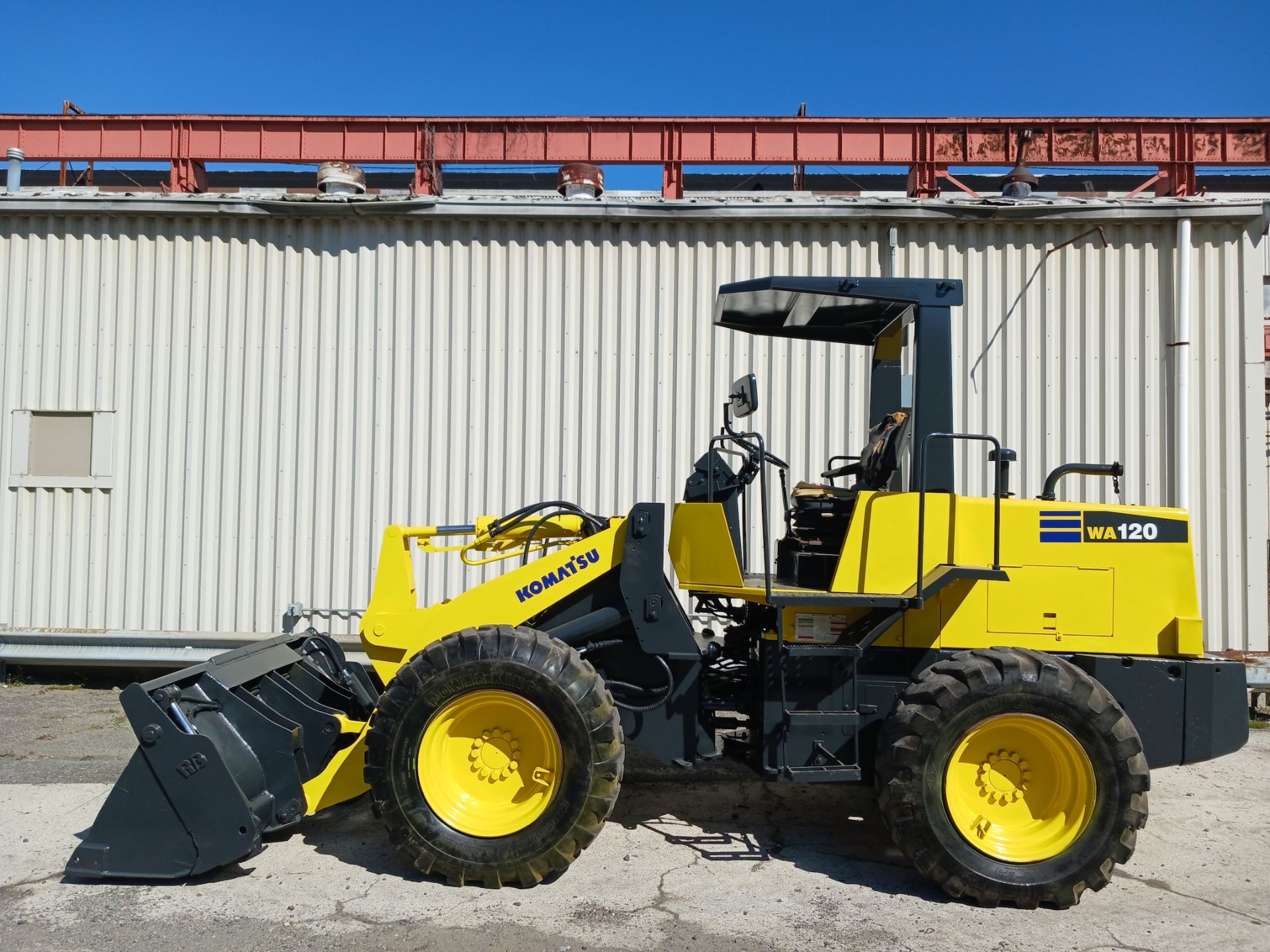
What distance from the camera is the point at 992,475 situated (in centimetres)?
807

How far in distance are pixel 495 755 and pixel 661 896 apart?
1047mm

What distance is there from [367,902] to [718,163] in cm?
764

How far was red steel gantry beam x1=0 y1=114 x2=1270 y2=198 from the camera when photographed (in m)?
8.57

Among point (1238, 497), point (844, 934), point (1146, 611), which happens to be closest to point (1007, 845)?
point (844, 934)

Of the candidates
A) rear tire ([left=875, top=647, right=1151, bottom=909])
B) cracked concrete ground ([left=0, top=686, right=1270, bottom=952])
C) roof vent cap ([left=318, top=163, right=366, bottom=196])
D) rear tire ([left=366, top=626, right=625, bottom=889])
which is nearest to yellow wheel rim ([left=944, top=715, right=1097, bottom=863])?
rear tire ([left=875, top=647, right=1151, bottom=909])

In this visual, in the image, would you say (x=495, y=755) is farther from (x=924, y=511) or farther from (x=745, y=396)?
(x=924, y=511)

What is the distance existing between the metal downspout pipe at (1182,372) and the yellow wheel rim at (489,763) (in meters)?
6.50

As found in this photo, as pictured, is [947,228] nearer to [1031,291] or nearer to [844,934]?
[1031,291]

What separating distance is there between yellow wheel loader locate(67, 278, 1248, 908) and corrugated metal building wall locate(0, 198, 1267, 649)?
3.25 metres

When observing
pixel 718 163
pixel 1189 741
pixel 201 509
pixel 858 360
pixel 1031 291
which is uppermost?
pixel 718 163

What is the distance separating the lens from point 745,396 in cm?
440

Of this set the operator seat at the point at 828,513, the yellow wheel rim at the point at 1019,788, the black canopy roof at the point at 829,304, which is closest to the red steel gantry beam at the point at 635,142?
the black canopy roof at the point at 829,304

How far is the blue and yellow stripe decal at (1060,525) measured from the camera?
14.2ft

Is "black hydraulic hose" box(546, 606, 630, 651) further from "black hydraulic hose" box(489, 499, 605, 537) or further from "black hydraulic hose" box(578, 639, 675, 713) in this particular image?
"black hydraulic hose" box(489, 499, 605, 537)
